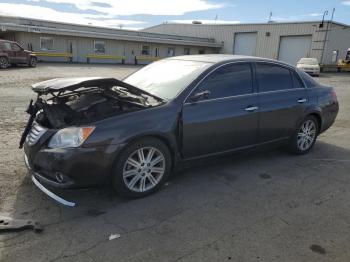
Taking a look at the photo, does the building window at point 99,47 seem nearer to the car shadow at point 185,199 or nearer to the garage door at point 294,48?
the garage door at point 294,48

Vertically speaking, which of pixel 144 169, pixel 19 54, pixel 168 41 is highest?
pixel 168 41

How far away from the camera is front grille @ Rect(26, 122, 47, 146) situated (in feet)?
12.4

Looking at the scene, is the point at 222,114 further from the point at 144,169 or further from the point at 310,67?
the point at 310,67

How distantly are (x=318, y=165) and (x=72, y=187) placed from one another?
3708 millimetres

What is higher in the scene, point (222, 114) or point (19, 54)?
point (222, 114)

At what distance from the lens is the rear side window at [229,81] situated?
4.45m

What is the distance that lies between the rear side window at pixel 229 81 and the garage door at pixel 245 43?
3989 cm

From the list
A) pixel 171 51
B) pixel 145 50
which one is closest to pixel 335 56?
pixel 171 51

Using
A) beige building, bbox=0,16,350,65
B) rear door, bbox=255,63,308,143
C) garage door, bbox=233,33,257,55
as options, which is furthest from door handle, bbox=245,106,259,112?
garage door, bbox=233,33,257,55

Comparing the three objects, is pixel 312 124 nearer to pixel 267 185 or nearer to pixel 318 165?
pixel 318 165

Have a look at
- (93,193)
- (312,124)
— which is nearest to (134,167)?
(93,193)

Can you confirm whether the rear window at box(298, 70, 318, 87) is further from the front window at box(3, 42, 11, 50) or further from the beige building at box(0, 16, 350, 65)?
the beige building at box(0, 16, 350, 65)

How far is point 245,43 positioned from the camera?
142 feet

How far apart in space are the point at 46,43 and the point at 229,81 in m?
29.6
